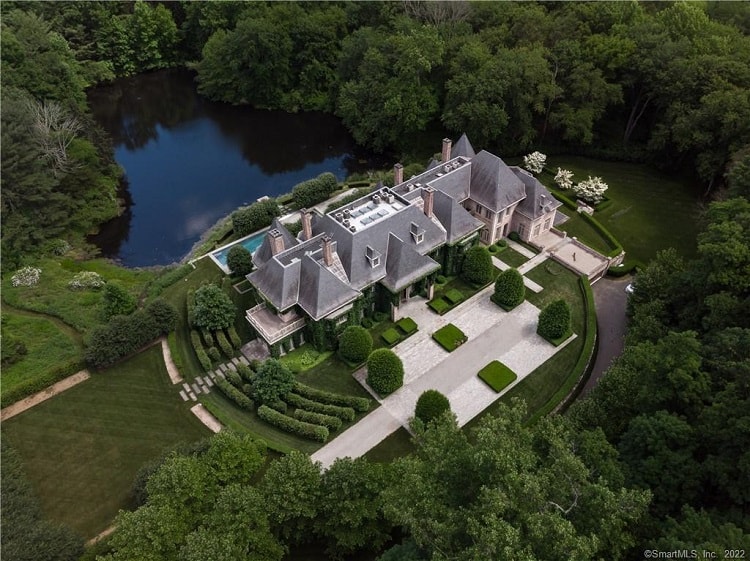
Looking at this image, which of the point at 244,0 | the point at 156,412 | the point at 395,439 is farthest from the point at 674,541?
the point at 244,0

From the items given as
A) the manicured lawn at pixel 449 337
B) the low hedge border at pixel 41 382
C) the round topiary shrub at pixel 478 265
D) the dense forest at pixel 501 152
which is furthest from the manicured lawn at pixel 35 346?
the round topiary shrub at pixel 478 265

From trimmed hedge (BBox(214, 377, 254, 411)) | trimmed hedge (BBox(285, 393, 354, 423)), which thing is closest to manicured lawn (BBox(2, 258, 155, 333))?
trimmed hedge (BBox(214, 377, 254, 411))

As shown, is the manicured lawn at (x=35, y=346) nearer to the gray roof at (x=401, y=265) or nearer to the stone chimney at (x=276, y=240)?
the stone chimney at (x=276, y=240)

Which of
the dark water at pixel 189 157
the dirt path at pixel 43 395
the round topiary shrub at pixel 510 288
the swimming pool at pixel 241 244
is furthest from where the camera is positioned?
the dark water at pixel 189 157

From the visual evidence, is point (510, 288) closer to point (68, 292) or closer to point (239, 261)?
point (239, 261)

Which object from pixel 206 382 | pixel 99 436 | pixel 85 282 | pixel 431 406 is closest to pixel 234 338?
pixel 206 382

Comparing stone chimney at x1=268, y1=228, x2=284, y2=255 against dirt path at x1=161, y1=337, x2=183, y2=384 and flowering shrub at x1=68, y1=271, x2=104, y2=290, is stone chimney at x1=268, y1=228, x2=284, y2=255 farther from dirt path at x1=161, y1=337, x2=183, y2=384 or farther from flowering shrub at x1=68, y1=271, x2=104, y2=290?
flowering shrub at x1=68, y1=271, x2=104, y2=290
